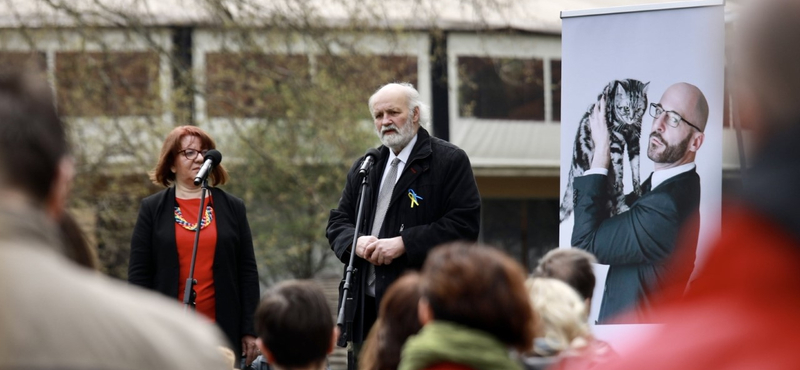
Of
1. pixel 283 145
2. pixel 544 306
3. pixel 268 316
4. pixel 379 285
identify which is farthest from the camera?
pixel 283 145

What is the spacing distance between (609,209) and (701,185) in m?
0.52

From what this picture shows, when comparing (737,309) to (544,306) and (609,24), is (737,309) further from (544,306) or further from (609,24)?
(609,24)

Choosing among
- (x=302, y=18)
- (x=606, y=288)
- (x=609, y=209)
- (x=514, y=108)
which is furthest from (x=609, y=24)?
(x=514, y=108)

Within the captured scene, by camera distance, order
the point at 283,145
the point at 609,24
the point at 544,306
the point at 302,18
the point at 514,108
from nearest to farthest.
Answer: the point at 544,306, the point at 609,24, the point at 302,18, the point at 283,145, the point at 514,108

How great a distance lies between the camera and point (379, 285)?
534cm

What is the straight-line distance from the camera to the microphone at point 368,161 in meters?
5.44

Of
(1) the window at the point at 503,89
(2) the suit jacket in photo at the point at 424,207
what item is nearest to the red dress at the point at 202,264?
(2) the suit jacket in photo at the point at 424,207

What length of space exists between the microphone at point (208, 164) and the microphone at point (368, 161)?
29.1 inches

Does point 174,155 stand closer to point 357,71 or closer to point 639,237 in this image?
point 639,237

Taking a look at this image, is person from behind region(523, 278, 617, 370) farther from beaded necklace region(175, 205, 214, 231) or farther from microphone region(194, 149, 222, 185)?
beaded necklace region(175, 205, 214, 231)

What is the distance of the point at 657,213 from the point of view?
5492 mm

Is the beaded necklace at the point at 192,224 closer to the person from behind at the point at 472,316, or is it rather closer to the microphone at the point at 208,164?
the microphone at the point at 208,164

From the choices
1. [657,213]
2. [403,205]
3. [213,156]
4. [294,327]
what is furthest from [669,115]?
[294,327]

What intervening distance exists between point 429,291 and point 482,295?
124mm
